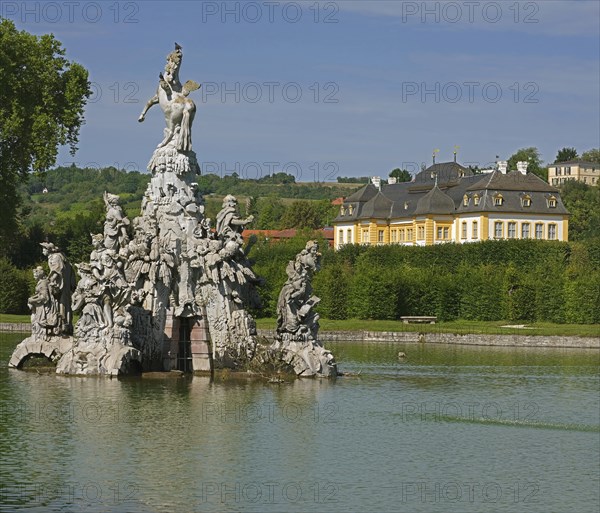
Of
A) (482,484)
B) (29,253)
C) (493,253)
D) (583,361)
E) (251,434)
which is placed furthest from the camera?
(493,253)

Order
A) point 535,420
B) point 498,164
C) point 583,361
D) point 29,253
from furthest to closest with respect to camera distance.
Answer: point 498,164 < point 29,253 < point 583,361 < point 535,420

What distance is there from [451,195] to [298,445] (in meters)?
105

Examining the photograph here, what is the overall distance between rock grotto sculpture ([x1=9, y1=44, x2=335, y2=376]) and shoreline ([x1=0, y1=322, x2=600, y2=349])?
722 inches

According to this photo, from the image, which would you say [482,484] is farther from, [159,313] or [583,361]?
[583,361]

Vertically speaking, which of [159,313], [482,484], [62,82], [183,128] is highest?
[62,82]

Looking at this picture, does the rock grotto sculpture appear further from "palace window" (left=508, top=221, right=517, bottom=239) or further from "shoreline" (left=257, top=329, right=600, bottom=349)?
"palace window" (left=508, top=221, right=517, bottom=239)

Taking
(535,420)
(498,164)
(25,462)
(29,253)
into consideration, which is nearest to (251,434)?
(25,462)

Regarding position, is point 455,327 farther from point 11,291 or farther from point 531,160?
point 531,160

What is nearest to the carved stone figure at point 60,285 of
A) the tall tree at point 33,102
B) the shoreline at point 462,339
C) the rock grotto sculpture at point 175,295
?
the rock grotto sculpture at point 175,295

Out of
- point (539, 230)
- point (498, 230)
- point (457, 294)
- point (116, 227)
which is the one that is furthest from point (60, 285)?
point (539, 230)

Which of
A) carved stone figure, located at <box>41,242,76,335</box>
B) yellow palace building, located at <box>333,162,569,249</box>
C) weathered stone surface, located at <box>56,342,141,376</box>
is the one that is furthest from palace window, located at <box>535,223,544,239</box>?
weathered stone surface, located at <box>56,342,141,376</box>

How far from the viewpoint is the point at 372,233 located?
137 m

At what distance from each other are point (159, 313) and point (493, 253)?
6791 cm

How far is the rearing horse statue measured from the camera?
38.6m
